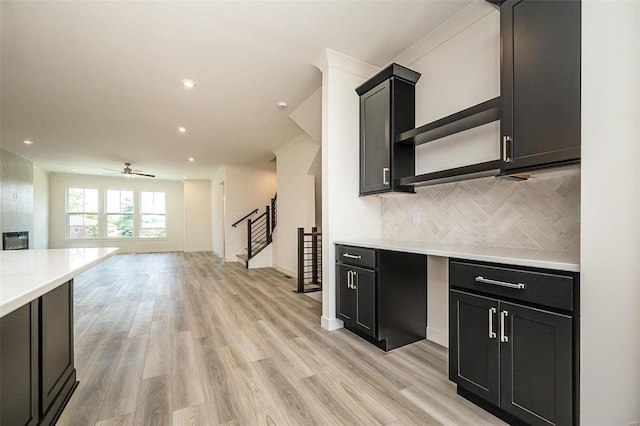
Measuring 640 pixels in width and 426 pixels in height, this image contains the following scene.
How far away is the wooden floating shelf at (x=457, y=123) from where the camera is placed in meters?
1.87

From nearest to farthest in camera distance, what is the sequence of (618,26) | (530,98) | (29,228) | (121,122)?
(618,26) → (530,98) → (121,122) → (29,228)

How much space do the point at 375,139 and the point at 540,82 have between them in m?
1.39

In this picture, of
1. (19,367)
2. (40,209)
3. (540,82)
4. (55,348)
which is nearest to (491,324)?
(540,82)

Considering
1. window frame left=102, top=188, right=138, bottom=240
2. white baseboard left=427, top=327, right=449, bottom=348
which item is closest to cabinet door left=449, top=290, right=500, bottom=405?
white baseboard left=427, top=327, right=449, bottom=348

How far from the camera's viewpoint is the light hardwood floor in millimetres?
1595

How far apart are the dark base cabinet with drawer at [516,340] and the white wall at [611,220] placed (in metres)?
0.07

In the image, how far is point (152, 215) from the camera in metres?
10.6

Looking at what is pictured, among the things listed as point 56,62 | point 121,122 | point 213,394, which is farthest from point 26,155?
point 213,394

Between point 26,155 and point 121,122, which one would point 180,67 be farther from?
point 26,155

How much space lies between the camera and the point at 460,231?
233 centimetres

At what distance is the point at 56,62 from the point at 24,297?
10.9 feet

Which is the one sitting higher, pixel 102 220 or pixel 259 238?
pixel 102 220

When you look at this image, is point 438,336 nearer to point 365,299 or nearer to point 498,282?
point 365,299

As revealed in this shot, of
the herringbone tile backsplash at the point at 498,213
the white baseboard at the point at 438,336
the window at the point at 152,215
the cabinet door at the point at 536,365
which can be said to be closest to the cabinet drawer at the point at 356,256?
the herringbone tile backsplash at the point at 498,213
